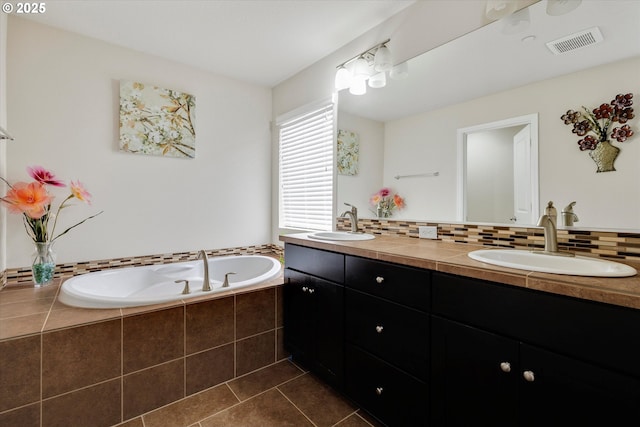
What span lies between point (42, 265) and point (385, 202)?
237 centimetres

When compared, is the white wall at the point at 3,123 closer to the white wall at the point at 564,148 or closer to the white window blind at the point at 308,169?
the white window blind at the point at 308,169

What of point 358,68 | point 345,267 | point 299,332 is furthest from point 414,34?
point 299,332

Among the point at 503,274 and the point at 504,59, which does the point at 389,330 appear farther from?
the point at 504,59

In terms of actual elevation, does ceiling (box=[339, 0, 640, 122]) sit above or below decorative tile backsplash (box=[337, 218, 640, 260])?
above

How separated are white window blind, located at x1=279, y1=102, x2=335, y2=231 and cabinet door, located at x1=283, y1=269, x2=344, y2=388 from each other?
0.72m

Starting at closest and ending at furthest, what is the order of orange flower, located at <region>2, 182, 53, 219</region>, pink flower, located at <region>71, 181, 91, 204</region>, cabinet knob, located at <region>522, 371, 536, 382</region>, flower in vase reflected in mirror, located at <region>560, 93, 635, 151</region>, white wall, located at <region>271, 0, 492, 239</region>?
cabinet knob, located at <region>522, 371, 536, 382</region> < flower in vase reflected in mirror, located at <region>560, 93, 635, 151</region> < white wall, located at <region>271, 0, 492, 239</region> < orange flower, located at <region>2, 182, 53, 219</region> < pink flower, located at <region>71, 181, 91, 204</region>

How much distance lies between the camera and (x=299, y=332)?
1884 mm

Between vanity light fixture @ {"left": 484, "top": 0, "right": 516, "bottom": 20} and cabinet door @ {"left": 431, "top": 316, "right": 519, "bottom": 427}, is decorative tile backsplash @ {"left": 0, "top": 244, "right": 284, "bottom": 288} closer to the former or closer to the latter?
cabinet door @ {"left": 431, "top": 316, "right": 519, "bottom": 427}

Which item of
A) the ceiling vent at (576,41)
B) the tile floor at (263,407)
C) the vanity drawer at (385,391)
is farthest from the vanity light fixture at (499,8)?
the tile floor at (263,407)

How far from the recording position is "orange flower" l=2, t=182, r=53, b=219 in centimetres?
173

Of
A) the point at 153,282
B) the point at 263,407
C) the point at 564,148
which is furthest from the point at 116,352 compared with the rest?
the point at 564,148

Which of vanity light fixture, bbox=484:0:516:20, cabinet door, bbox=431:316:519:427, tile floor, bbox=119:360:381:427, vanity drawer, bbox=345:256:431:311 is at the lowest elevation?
tile floor, bbox=119:360:381:427

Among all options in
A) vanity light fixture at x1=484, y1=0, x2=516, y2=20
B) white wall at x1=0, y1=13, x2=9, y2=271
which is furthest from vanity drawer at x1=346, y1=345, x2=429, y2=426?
white wall at x1=0, y1=13, x2=9, y2=271

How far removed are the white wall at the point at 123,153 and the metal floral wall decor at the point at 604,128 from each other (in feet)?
8.56
